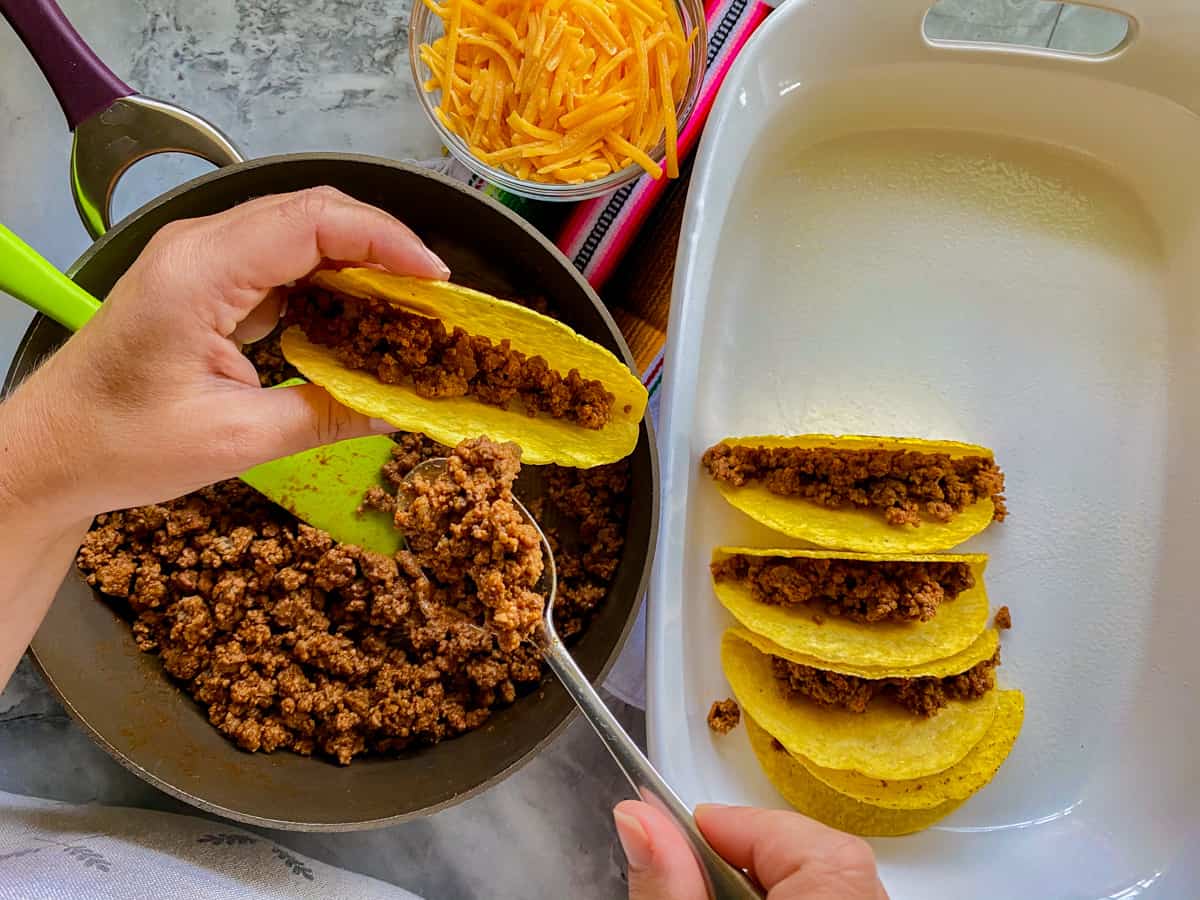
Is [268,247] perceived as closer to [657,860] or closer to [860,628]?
[657,860]

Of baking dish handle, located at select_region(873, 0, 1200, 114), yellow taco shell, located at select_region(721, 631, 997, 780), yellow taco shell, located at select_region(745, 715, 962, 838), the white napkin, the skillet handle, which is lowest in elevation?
the white napkin

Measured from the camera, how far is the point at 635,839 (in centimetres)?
100

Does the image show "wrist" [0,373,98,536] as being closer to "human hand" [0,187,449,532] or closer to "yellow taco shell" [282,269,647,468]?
"human hand" [0,187,449,532]

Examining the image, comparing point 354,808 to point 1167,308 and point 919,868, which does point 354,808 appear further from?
point 1167,308

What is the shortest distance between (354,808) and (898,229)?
1.23m

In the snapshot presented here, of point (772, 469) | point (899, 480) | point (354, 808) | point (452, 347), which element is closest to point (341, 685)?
point (354, 808)

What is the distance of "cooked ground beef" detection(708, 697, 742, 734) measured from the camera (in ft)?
4.67

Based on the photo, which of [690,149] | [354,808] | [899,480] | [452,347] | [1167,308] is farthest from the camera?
[1167,308]

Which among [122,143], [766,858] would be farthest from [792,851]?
[122,143]

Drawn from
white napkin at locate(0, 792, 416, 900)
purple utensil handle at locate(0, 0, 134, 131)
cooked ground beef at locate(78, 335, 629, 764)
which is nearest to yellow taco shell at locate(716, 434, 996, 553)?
cooked ground beef at locate(78, 335, 629, 764)

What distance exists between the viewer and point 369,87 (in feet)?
5.11

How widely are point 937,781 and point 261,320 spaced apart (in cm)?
117

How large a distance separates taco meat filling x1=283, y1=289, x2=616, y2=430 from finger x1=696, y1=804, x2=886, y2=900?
504 millimetres

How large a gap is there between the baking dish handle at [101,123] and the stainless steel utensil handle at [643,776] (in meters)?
0.82
